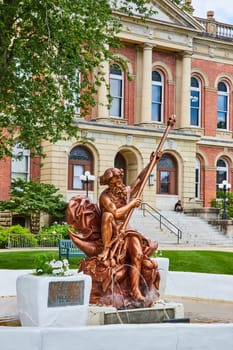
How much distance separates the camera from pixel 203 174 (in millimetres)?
45219

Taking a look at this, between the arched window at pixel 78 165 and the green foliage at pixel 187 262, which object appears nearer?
the green foliage at pixel 187 262

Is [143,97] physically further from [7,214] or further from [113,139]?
[7,214]

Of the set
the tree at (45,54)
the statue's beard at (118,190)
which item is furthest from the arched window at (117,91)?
the statue's beard at (118,190)

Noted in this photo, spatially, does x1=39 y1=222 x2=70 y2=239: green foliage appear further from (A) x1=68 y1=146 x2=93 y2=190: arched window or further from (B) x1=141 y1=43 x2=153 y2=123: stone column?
(B) x1=141 y1=43 x2=153 y2=123: stone column

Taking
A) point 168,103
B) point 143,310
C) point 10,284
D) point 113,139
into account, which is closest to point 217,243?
point 113,139

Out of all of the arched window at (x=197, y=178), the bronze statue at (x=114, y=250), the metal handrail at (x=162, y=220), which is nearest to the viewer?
the bronze statue at (x=114, y=250)

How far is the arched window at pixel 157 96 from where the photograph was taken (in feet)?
141

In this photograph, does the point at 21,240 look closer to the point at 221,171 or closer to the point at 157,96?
the point at 157,96

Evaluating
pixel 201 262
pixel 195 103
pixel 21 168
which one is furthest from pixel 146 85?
pixel 201 262

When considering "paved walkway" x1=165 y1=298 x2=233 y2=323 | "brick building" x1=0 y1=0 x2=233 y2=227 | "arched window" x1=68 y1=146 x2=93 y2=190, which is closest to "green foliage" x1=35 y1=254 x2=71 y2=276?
"paved walkway" x1=165 y1=298 x2=233 y2=323

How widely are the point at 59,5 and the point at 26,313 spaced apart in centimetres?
1055

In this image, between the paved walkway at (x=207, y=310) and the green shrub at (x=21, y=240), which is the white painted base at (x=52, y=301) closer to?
the paved walkway at (x=207, y=310)

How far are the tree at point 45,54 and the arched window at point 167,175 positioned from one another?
22512 millimetres

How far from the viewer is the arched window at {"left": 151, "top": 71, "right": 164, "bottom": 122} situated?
42844 mm
